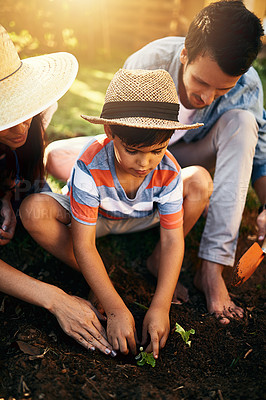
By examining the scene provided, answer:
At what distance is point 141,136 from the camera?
1.60 meters

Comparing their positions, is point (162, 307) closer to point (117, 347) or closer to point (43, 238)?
point (117, 347)

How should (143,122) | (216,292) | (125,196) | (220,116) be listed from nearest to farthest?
(143,122), (125,196), (216,292), (220,116)

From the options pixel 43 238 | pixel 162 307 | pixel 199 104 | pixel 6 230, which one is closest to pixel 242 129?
pixel 199 104

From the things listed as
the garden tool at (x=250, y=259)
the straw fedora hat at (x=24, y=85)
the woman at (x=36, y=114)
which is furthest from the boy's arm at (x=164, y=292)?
the straw fedora hat at (x=24, y=85)

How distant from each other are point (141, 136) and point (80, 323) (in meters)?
0.86

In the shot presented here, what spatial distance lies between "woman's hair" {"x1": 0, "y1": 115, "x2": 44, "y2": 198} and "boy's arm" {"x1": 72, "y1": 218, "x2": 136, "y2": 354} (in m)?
0.58

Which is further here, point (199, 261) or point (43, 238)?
point (199, 261)

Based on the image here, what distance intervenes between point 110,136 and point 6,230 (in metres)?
0.85

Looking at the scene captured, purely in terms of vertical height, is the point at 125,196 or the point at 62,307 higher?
the point at 125,196

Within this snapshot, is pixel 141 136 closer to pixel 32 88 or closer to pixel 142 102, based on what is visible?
pixel 142 102

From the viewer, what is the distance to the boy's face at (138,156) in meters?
1.65

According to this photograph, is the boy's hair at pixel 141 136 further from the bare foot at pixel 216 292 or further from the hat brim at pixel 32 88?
the bare foot at pixel 216 292

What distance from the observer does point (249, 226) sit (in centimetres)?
276

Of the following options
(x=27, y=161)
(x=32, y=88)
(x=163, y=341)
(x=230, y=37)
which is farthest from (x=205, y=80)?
(x=163, y=341)
